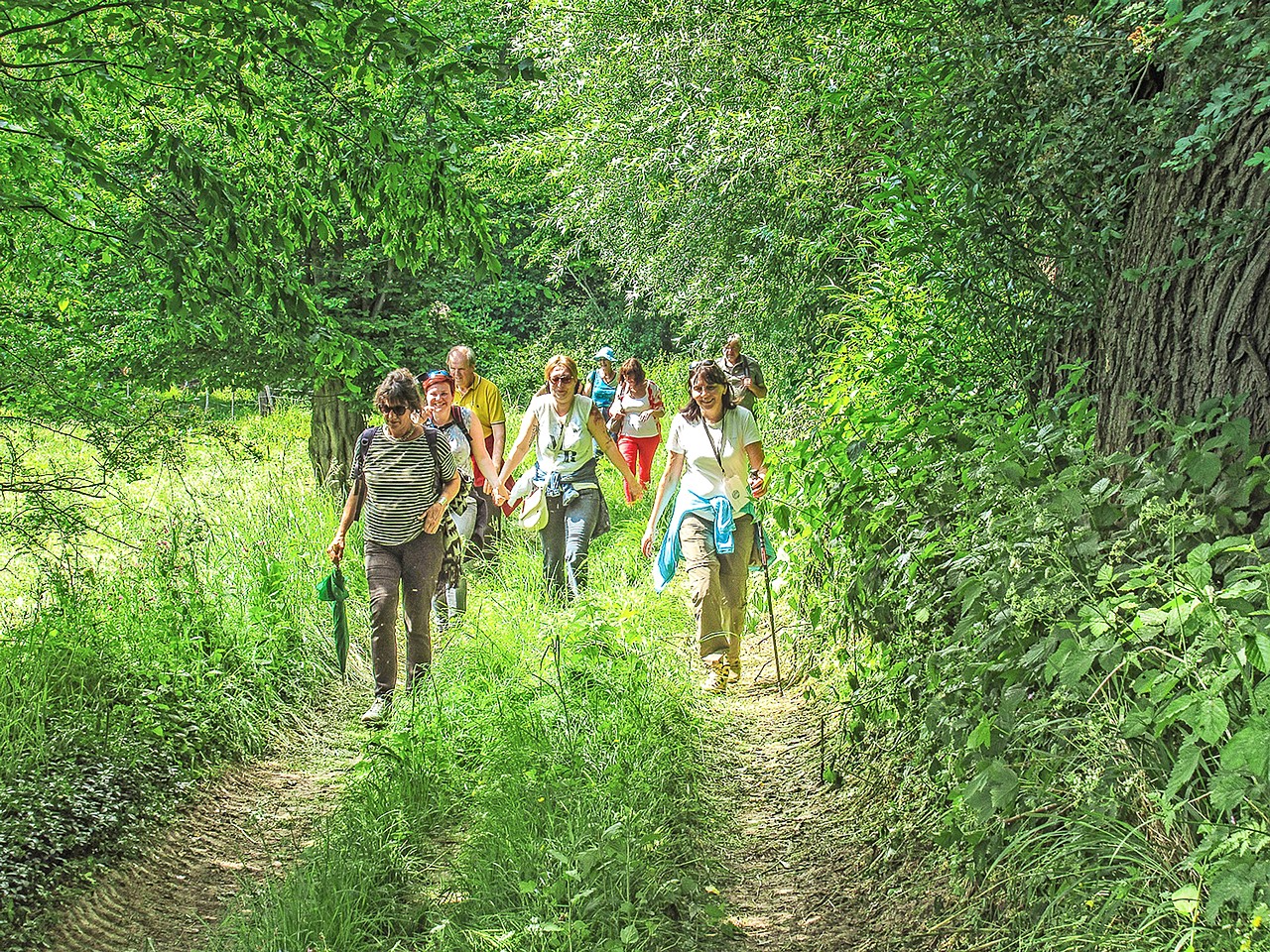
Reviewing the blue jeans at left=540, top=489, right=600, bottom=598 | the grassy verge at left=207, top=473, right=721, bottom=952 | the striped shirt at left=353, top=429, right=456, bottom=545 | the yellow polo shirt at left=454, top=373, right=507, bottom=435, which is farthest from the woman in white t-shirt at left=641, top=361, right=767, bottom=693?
the yellow polo shirt at left=454, top=373, right=507, bottom=435

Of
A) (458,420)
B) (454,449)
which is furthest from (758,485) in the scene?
(458,420)

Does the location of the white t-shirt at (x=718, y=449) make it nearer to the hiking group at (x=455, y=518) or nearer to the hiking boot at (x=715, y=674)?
the hiking group at (x=455, y=518)

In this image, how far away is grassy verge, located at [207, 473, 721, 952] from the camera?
4160 millimetres

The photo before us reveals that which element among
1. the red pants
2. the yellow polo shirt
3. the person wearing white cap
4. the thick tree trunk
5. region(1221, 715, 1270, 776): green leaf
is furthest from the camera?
the person wearing white cap

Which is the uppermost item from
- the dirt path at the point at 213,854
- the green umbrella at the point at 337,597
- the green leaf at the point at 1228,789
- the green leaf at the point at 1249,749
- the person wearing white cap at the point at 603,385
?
the person wearing white cap at the point at 603,385

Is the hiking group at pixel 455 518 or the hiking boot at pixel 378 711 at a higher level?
the hiking group at pixel 455 518

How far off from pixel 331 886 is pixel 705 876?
59.9 inches

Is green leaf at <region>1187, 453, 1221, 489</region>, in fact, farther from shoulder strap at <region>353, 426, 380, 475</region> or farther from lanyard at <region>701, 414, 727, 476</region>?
shoulder strap at <region>353, 426, 380, 475</region>

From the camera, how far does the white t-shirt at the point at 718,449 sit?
718 centimetres

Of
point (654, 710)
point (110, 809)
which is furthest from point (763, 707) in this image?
point (110, 809)

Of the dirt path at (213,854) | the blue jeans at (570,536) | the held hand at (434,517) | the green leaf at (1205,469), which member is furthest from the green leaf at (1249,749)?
the blue jeans at (570,536)

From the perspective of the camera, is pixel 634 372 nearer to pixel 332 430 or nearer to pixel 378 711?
pixel 332 430

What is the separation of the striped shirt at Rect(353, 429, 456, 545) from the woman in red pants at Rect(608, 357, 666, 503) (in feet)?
13.4

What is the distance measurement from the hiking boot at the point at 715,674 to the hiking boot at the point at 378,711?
75.4 inches
